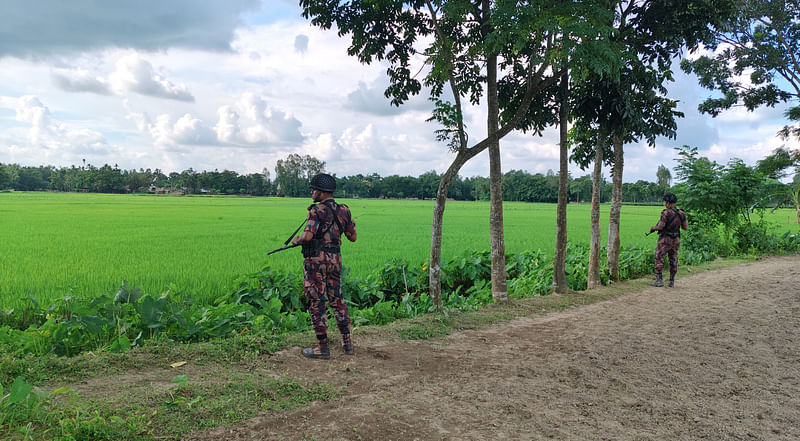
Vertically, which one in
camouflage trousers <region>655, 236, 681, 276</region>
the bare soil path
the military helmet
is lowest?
the bare soil path

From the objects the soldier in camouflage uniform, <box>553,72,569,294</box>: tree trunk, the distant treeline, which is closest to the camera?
the soldier in camouflage uniform

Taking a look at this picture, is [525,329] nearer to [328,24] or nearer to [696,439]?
[696,439]

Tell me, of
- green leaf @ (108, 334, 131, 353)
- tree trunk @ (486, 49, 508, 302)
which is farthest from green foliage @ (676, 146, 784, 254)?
green leaf @ (108, 334, 131, 353)

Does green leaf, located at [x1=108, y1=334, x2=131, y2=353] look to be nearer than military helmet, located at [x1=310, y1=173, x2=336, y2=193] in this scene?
Yes

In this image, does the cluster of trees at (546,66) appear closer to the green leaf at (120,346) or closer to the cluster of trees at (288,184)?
the green leaf at (120,346)

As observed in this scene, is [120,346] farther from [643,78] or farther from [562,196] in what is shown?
[643,78]

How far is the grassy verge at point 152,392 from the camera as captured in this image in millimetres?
2920

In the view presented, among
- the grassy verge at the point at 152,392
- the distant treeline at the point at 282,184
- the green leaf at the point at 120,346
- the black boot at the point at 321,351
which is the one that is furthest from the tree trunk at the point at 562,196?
the distant treeline at the point at 282,184

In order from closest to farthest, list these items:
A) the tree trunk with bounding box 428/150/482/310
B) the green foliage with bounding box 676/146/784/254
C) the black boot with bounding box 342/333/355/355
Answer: the black boot with bounding box 342/333/355/355 → the tree trunk with bounding box 428/150/482/310 → the green foliage with bounding box 676/146/784/254

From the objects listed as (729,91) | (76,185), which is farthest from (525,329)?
(76,185)

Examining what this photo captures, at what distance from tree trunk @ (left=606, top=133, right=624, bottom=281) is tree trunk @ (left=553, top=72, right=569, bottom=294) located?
1576 mm

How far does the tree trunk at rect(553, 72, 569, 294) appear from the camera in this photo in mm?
7924

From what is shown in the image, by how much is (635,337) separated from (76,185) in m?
118

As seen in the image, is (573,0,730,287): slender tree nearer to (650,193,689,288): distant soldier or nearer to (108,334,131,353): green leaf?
(650,193,689,288): distant soldier
